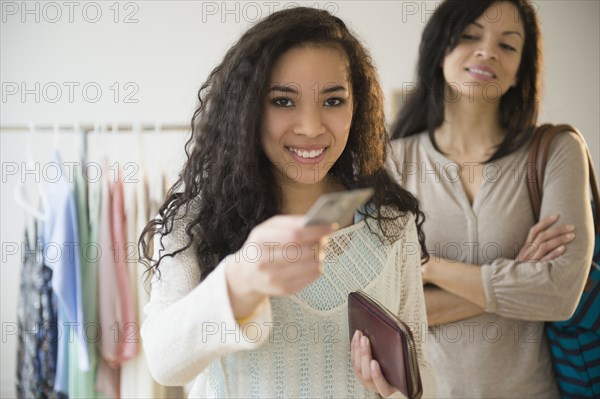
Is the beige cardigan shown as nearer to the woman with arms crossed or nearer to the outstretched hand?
the woman with arms crossed

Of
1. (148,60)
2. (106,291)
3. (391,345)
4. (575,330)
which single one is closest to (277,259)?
(391,345)

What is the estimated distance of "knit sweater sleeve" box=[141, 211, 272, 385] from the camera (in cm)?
87

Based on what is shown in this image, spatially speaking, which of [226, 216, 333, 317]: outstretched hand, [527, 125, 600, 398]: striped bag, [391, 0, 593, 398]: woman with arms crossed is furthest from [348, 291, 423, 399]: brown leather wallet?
[527, 125, 600, 398]: striped bag

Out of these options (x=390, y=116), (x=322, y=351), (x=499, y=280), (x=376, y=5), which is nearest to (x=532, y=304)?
(x=499, y=280)

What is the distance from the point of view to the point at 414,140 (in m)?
1.80

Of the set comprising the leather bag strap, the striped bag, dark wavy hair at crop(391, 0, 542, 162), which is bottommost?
the striped bag

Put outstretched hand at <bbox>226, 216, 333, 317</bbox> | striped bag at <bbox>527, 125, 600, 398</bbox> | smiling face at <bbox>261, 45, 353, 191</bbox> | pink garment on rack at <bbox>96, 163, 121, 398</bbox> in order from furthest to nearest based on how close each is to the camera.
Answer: pink garment on rack at <bbox>96, 163, 121, 398</bbox>
striped bag at <bbox>527, 125, 600, 398</bbox>
smiling face at <bbox>261, 45, 353, 191</bbox>
outstretched hand at <bbox>226, 216, 333, 317</bbox>

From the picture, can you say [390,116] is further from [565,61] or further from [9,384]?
[9,384]

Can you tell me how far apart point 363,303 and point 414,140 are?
82 centimetres

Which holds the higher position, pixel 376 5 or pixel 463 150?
pixel 376 5

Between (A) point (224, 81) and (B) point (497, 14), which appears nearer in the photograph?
(A) point (224, 81)

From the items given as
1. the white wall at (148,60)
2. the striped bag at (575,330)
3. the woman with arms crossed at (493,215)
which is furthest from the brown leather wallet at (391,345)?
the white wall at (148,60)

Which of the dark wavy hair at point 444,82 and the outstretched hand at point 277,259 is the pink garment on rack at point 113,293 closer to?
the dark wavy hair at point 444,82

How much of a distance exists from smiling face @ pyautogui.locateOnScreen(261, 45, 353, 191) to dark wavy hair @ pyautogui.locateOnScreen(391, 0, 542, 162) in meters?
0.63
